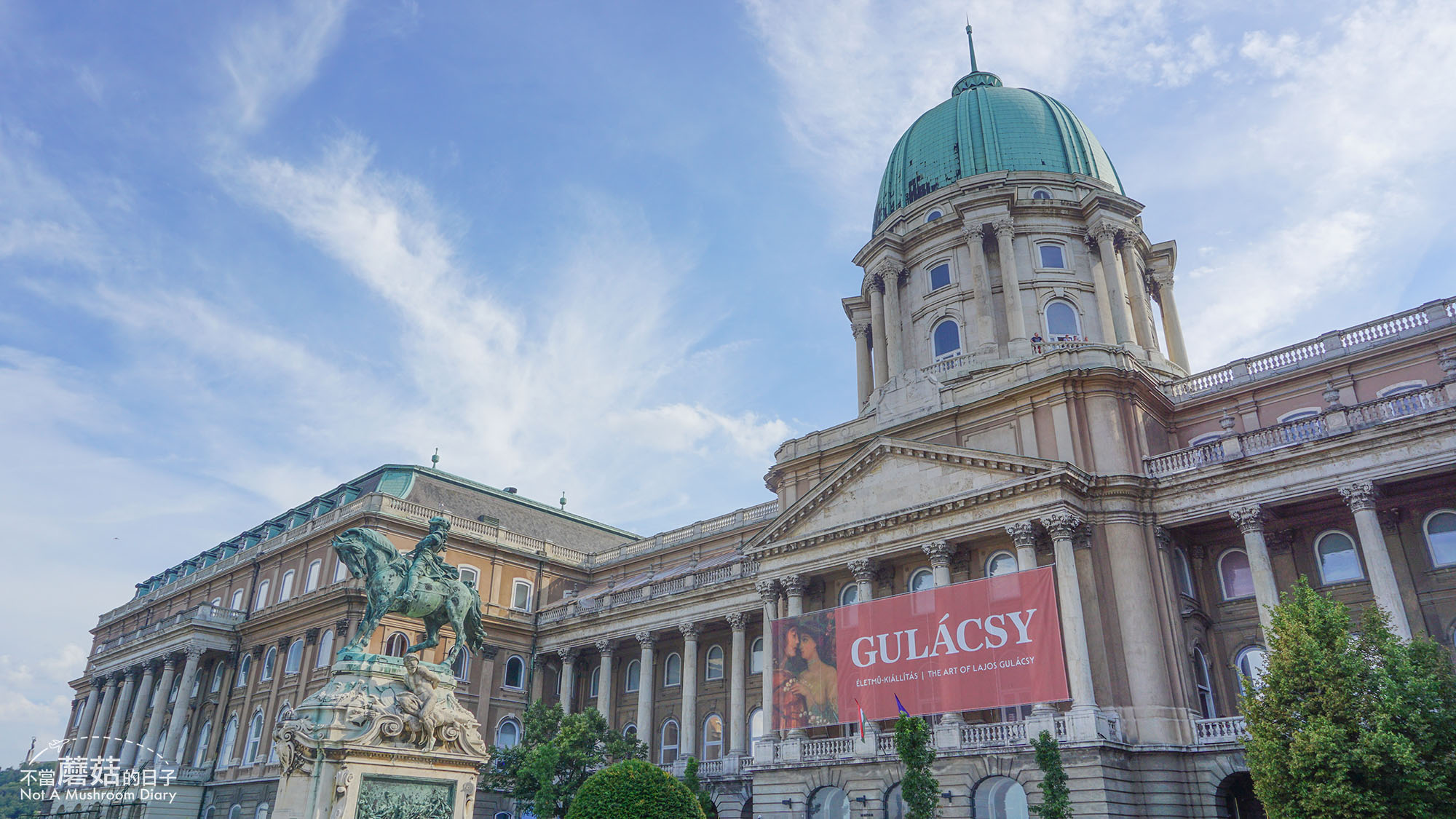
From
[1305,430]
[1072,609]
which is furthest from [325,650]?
[1305,430]

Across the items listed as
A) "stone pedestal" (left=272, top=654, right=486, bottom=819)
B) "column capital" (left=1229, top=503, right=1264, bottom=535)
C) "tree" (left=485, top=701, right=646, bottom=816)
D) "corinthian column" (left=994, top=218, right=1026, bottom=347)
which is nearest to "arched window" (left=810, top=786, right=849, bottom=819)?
"tree" (left=485, top=701, right=646, bottom=816)

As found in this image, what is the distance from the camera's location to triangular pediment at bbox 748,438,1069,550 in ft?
107

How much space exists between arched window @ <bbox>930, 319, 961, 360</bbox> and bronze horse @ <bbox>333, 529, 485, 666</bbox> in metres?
33.8

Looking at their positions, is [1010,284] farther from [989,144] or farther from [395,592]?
[395,592]

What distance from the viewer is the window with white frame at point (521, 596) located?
53.2 metres

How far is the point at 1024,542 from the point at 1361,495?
9.47 m

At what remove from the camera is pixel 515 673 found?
51469 mm

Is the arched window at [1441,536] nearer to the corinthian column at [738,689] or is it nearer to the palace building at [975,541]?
the palace building at [975,541]

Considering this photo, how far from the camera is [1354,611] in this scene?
97.7 ft

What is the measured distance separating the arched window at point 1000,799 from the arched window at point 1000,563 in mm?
6901

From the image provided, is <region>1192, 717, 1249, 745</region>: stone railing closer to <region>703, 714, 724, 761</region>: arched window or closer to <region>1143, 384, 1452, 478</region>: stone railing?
<region>1143, 384, 1452, 478</region>: stone railing

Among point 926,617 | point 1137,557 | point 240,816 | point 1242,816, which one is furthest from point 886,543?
point 240,816

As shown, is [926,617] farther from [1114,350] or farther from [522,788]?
[522,788]

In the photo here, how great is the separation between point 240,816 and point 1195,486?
44.7m
